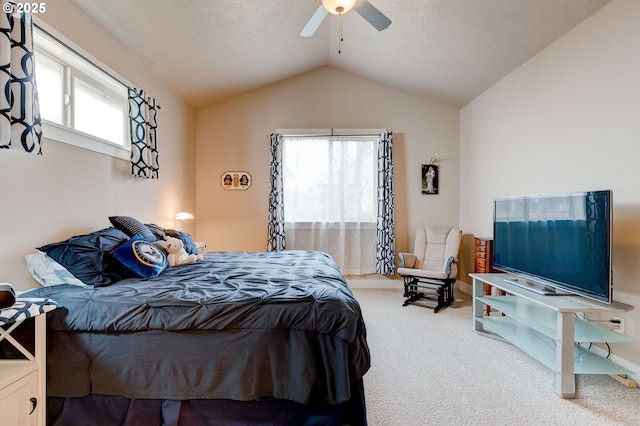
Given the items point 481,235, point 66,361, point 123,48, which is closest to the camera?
point 66,361

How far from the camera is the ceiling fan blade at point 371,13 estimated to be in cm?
210

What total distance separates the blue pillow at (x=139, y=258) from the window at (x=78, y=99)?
0.92 metres

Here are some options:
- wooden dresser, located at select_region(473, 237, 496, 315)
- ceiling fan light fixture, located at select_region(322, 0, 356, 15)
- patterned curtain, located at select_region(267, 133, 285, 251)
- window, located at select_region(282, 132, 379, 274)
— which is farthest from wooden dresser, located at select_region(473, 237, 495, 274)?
ceiling fan light fixture, located at select_region(322, 0, 356, 15)

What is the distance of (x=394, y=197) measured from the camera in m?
4.37

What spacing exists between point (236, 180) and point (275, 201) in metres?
0.72

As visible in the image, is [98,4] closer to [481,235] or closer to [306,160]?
[306,160]

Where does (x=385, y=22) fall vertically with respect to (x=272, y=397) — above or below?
above

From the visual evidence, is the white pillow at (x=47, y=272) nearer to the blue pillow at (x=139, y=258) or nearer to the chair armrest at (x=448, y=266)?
the blue pillow at (x=139, y=258)

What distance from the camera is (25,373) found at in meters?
1.25

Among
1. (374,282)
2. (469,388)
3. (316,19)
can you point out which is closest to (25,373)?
(469,388)

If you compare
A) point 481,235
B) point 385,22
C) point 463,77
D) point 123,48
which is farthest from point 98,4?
point 481,235

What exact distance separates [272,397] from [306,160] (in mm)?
3371

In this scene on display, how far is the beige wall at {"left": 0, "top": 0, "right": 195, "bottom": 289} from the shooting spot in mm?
1782

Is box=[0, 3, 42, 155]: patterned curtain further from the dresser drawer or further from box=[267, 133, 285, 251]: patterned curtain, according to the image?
the dresser drawer
